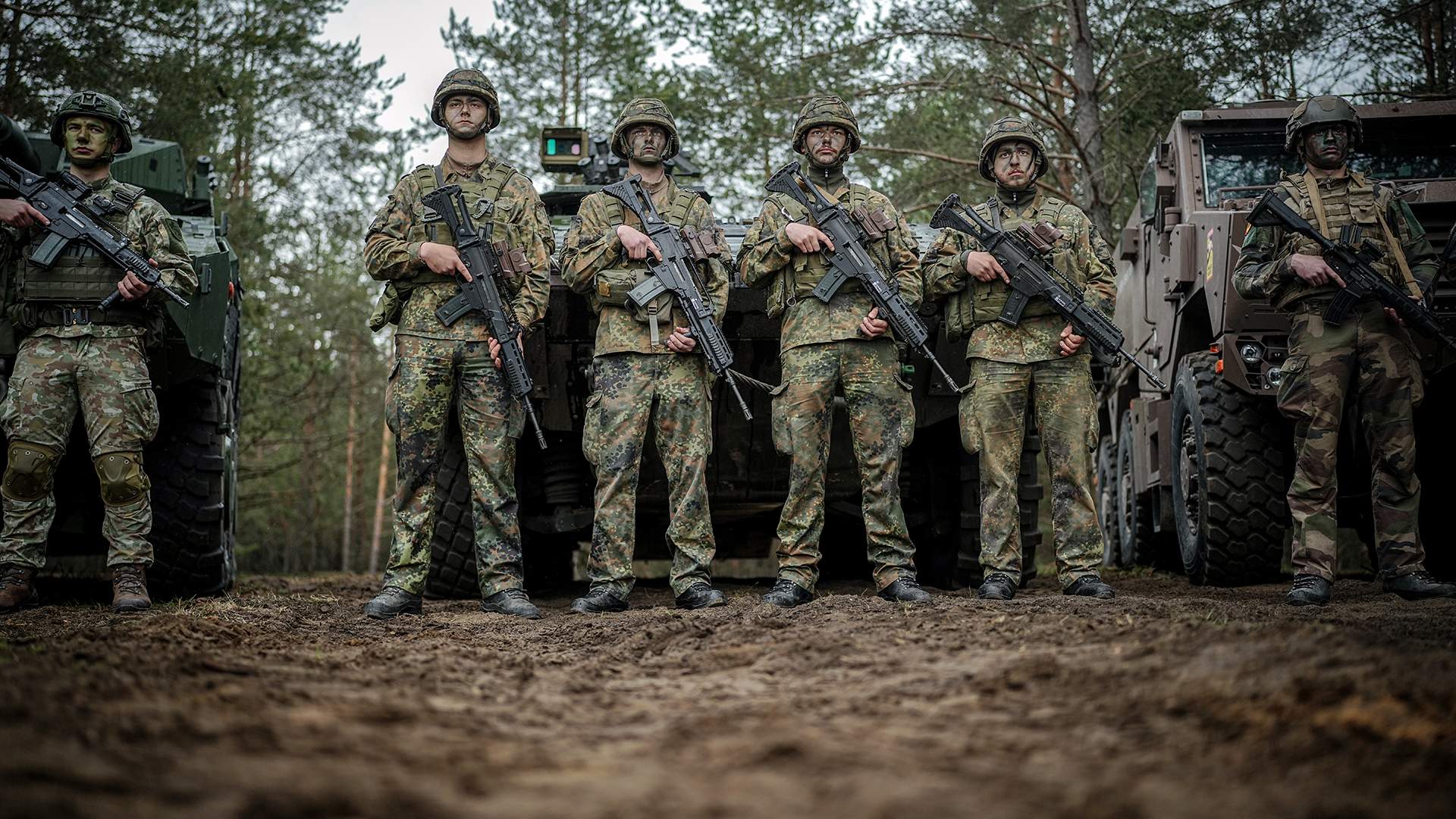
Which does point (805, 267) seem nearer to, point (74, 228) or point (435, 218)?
point (435, 218)

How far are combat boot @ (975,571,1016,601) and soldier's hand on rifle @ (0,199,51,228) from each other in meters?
4.02

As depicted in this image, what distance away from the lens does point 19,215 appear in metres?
5.03

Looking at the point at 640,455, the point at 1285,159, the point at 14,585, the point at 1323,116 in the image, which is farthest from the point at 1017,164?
the point at 14,585

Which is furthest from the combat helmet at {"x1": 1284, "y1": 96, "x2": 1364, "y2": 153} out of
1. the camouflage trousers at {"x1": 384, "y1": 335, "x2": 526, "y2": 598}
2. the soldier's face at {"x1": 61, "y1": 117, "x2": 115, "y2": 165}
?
the soldier's face at {"x1": 61, "y1": 117, "x2": 115, "y2": 165}

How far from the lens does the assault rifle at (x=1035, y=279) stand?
5281 mm

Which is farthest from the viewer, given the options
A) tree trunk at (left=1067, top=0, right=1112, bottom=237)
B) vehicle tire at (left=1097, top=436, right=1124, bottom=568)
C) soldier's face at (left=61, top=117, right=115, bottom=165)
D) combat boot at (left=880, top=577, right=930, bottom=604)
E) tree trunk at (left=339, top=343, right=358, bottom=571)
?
tree trunk at (left=339, top=343, right=358, bottom=571)

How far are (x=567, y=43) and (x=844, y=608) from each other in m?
14.8

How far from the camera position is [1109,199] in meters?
12.0

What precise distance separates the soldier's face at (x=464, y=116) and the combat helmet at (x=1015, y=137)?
217 centimetres

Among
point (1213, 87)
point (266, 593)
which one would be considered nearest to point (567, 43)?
point (1213, 87)

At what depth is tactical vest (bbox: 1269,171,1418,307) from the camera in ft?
16.7

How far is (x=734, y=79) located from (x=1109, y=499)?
540 cm

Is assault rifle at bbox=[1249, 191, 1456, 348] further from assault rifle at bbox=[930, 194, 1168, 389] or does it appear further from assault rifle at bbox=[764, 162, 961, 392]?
assault rifle at bbox=[764, 162, 961, 392]

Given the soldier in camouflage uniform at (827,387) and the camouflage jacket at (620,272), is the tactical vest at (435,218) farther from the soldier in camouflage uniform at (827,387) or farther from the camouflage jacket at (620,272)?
the soldier in camouflage uniform at (827,387)
